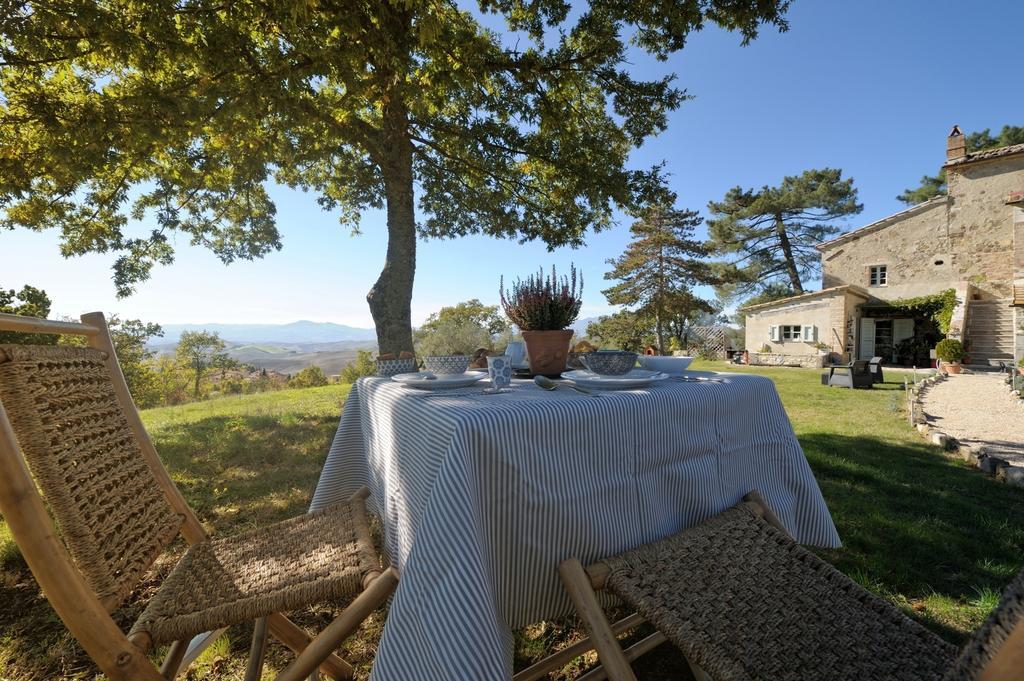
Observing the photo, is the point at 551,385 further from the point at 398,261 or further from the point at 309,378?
the point at 309,378

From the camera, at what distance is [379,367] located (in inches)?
73.1

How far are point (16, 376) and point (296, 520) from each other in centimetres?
87

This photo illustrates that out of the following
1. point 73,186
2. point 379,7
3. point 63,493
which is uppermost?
point 379,7

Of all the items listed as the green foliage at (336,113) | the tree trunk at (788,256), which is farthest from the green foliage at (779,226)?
the green foliage at (336,113)

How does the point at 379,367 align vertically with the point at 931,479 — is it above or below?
above

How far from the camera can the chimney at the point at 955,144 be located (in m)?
14.8

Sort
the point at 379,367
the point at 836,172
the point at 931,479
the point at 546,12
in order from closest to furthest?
1. the point at 379,367
2. the point at 931,479
3. the point at 546,12
4. the point at 836,172

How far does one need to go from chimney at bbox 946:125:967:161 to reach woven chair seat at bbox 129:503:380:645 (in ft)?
72.7

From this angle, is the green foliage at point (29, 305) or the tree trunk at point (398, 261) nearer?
the green foliage at point (29, 305)

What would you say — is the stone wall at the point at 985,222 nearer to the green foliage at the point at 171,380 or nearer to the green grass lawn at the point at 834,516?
the green grass lawn at the point at 834,516

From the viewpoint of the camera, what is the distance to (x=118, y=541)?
100 centimetres

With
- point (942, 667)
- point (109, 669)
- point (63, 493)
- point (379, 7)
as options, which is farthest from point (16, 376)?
point (379, 7)

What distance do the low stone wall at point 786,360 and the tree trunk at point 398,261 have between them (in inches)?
643

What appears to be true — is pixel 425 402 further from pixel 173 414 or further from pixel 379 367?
pixel 173 414
